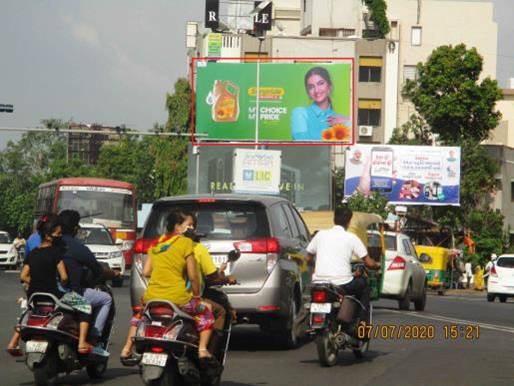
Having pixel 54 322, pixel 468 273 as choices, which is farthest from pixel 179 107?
pixel 54 322

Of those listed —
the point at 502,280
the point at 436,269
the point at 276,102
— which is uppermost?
the point at 276,102

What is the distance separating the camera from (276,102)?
63.4 m

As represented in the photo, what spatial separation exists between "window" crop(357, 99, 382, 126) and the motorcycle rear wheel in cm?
7733

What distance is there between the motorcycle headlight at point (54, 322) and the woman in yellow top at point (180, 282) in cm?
100

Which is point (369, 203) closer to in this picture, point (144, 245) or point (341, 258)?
point (144, 245)

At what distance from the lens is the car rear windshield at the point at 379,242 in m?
28.3

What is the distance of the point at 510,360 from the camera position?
15305 mm

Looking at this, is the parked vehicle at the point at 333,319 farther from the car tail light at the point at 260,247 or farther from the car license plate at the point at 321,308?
the car tail light at the point at 260,247

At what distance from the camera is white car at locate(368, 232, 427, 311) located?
93.2 ft

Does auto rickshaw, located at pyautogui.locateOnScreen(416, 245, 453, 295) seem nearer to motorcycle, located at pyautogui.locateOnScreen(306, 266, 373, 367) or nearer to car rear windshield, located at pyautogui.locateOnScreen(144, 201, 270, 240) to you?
car rear windshield, located at pyautogui.locateOnScreen(144, 201, 270, 240)

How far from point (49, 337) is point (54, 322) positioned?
153mm

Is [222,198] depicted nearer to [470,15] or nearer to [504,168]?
[504,168]
